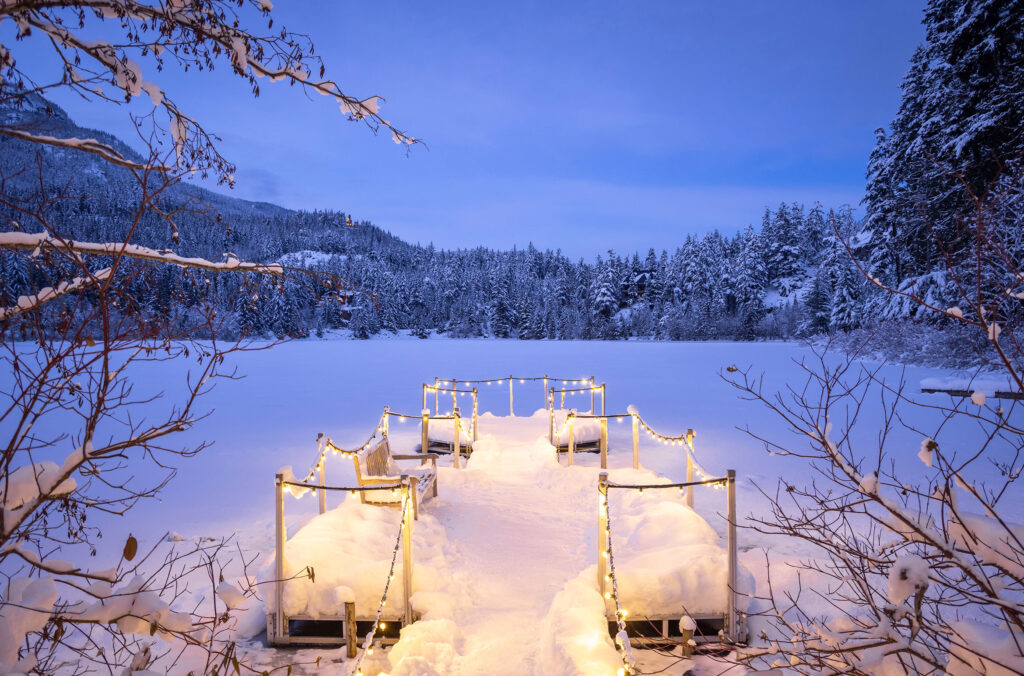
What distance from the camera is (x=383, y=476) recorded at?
6922 millimetres

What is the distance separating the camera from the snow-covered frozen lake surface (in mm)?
4199

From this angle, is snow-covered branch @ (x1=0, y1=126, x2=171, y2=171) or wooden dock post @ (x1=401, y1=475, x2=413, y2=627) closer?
snow-covered branch @ (x1=0, y1=126, x2=171, y2=171)

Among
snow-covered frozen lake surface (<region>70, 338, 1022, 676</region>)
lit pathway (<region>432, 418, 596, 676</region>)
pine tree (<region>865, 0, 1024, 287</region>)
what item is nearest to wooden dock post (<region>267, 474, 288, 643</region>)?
snow-covered frozen lake surface (<region>70, 338, 1022, 676</region>)

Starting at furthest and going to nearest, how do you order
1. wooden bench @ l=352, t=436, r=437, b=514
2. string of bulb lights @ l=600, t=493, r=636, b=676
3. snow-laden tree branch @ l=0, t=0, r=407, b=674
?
wooden bench @ l=352, t=436, r=437, b=514, string of bulb lights @ l=600, t=493, r=636, b=676, snow-laden tree branch @ l=0, t=0, r=407, b=674

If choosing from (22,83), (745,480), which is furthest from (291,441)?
(22,83)

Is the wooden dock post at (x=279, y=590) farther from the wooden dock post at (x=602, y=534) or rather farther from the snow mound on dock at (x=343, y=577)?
the wooden dock post at (x=602, y=534)

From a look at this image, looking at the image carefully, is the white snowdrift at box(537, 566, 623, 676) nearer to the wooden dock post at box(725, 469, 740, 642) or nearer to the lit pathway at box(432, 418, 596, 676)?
the lit pathway at box(432, 418, 596, 676)

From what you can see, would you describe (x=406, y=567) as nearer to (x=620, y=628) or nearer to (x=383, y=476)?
(x=620, y=628)

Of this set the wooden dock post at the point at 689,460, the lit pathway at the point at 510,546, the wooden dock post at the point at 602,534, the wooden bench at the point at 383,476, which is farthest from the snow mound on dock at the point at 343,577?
the wooden dock post at the point at 689,460

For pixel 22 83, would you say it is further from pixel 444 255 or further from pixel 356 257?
pixel 356 257

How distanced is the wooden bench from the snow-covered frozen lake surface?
16 centimetres

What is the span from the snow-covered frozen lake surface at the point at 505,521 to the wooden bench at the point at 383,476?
16 cm

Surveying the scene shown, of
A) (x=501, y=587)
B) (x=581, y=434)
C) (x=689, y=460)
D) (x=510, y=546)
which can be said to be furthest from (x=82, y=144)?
(x=581, y=434)

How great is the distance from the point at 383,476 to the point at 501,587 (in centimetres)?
247
